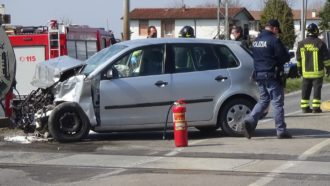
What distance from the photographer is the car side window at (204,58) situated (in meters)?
11.0

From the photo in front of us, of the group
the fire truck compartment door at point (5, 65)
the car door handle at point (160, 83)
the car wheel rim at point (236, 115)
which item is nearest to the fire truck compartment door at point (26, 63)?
the fire truck compartment door at point (5, 65)

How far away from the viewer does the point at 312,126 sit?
12172 millimetres

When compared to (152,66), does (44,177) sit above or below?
below

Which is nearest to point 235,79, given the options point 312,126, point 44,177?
Answer: point 312,126

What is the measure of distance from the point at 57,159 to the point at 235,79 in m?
3.34

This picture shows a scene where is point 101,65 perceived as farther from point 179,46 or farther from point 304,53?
point 304,53

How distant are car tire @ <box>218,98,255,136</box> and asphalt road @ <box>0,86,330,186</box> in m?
0.14

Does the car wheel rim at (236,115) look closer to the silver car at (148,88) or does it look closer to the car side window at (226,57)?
the silver car at (148,88)

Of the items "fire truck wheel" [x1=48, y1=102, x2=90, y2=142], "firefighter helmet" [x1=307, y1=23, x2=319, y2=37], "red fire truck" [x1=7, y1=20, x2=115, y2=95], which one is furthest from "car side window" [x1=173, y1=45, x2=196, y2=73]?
"red fire truck" [x1=7, y1=20, x2=115, y2=95]

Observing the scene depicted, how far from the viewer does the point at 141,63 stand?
10.8 m

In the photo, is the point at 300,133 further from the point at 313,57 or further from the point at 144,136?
the point at 313,57

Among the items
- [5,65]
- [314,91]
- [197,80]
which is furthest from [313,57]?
[5,65]

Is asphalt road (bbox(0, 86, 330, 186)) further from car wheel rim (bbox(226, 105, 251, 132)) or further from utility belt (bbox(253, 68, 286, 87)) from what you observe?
utility belt (bbox(253, 68, 286, 87))

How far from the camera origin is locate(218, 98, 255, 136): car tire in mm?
10961
